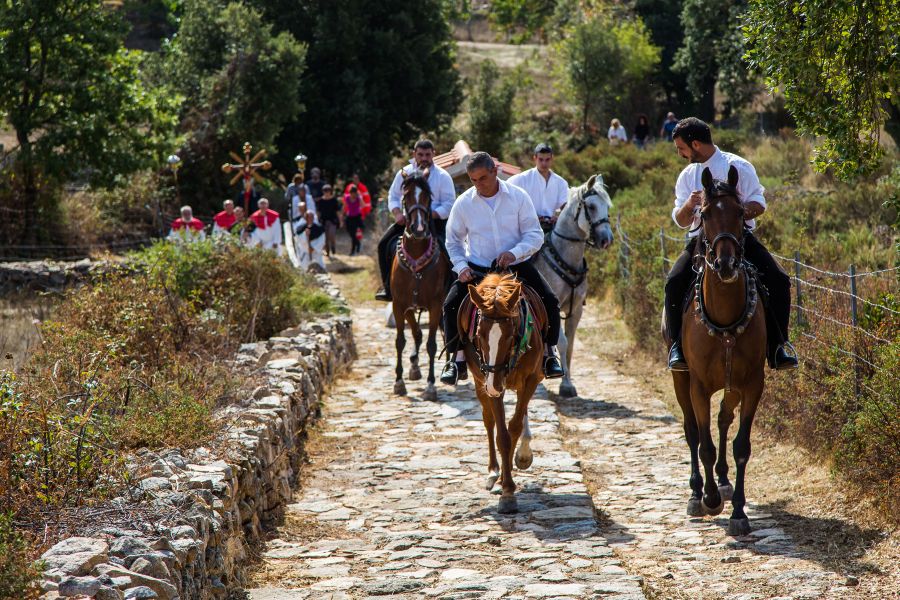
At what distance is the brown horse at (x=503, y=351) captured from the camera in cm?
844

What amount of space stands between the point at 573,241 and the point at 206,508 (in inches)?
288

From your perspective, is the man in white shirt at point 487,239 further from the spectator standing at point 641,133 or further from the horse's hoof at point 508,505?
the spectator standing at point 641,133

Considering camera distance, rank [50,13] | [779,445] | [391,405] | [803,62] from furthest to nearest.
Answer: [50,13], [391,405], [779,445], [803,62]

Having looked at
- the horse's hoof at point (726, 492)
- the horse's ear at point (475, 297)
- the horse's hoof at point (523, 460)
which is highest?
the horse's ear at point (475, 297)

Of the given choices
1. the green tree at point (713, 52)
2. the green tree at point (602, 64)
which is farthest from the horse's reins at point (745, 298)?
the green tree at point (602, 64)

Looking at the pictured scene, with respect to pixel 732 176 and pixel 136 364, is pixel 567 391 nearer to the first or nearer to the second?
pixel 136 364

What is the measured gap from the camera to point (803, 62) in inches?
372

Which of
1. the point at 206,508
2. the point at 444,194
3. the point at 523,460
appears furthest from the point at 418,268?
the point at 206,508

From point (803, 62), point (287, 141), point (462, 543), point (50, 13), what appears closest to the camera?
point (462, 543)

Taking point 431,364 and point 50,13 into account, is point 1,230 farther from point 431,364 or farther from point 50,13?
point 431,364

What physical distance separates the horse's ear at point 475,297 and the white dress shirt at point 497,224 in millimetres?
707

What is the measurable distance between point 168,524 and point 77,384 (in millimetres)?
2459

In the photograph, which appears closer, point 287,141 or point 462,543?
point 462,543

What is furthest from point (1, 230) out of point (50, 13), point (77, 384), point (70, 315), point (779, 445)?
point (779, 445)
